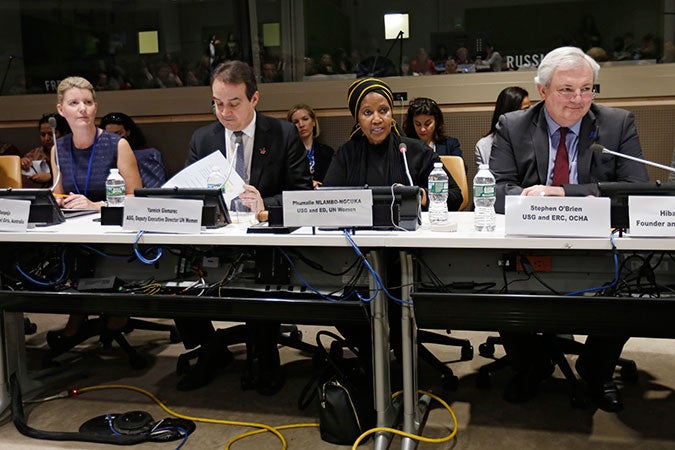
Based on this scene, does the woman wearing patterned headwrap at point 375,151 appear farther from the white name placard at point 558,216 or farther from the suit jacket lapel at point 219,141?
the white name placard at point 558,216

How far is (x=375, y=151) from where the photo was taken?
245 centimetres

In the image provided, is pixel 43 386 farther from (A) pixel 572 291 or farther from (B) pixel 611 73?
(B) pixel 611 73

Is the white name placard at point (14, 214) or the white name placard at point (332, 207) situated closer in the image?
the white name placard at point (332, 207)

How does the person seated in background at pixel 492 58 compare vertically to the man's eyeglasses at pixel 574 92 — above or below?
above

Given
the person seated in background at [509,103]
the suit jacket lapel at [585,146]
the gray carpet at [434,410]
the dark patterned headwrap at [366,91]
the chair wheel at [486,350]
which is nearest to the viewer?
the gray carpet at [434,410]

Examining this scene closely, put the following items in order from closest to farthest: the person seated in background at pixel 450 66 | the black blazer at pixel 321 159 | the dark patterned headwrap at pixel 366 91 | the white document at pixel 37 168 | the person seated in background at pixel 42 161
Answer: the dark patterned headwrap at pixel 366 91
the black blazer at pixel 321 159
the person seated in background at pixel 42 161
the white document at pixel 37 168
the person seated in background at pixel 450 66

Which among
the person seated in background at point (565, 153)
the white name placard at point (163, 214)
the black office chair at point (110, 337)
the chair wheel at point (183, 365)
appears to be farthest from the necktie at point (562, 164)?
the black office chair at point (110, 337)

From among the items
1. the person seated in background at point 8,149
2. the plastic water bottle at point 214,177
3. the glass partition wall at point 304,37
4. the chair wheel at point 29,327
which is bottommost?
the chair wheel at point 29,327

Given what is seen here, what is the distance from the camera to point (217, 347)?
2.60m

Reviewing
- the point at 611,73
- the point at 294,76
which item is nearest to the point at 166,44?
the point at 294,76

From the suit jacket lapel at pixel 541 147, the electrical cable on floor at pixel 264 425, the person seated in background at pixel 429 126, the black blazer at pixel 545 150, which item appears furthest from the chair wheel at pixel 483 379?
the person seated in background at pixel 429 126

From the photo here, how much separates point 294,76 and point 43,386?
3.18m

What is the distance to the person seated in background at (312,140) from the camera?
416 centimetres

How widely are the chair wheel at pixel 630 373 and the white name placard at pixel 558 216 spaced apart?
1.08 m
